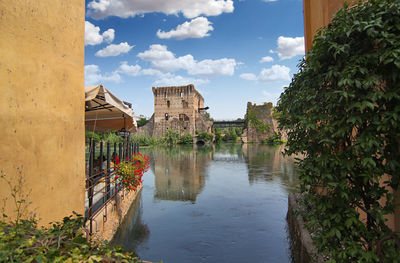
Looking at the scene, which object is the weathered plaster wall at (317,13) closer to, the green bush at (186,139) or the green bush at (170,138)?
the green bush at (170,138)

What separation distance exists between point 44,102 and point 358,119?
323 centimetres

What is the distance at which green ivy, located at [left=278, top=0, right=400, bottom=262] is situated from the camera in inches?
68.4

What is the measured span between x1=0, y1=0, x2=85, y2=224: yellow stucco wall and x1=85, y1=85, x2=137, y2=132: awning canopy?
473mm

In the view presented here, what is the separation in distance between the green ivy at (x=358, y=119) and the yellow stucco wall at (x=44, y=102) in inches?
113

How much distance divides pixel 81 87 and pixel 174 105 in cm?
4113

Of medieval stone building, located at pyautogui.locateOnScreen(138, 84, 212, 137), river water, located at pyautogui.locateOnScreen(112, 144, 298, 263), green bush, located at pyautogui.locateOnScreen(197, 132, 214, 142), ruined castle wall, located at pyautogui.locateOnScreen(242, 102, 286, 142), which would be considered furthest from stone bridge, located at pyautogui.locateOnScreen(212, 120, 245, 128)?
river water, located at pyautogui.locateOnScreen(112, 144, 298, 263)

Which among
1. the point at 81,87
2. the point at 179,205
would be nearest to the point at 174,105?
the point at 179,205

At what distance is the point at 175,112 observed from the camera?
4425cm

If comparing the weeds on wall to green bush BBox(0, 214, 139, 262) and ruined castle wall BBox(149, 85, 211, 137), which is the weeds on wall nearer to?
green bush BBox(0, 214, 139, 262)

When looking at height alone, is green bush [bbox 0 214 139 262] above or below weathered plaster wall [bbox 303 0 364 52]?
below

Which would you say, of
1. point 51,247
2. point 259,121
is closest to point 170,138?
point 259,121

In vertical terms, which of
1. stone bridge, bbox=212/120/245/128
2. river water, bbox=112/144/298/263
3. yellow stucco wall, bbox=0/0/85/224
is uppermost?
stone bridge, bbox=212/120/245/128

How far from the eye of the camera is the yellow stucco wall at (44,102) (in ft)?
8.21

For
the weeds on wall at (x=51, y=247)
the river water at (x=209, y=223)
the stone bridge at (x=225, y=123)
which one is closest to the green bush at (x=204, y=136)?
the stone bridge at (x=225, y=123)
